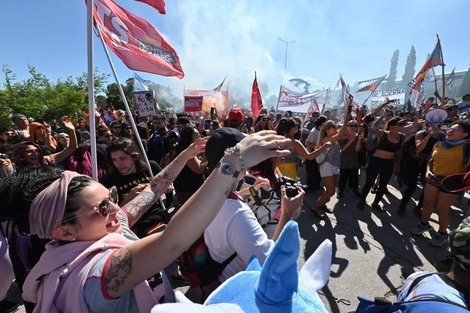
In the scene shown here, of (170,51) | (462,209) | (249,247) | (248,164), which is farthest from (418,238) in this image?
(170,51)

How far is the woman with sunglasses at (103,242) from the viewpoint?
0.77 metres

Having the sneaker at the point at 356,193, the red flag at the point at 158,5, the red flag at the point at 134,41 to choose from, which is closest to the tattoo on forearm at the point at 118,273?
the red flag at the point at 134,41

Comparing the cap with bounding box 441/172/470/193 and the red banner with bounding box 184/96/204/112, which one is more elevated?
the red banner with bounding box 184/96/204/112

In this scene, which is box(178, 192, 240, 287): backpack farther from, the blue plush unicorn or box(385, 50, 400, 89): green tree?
box(385, 50, 400, 89): green tree

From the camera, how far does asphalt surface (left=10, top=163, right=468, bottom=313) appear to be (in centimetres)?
285

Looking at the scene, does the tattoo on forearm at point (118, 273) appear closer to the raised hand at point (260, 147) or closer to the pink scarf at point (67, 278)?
the pink scarf at point (67, 278)

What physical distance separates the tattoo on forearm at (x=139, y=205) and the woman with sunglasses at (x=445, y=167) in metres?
4.04

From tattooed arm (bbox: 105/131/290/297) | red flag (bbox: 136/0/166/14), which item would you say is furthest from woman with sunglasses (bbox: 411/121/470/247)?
red flag (bbox: 136/0/166/14)

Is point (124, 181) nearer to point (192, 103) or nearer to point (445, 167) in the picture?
point (445, 167)

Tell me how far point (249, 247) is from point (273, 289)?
0.52 m

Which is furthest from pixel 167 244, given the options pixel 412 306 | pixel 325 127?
pixel 325 127

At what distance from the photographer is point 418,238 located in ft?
13.0

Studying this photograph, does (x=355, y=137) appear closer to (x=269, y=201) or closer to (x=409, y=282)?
(x=269, y=201)

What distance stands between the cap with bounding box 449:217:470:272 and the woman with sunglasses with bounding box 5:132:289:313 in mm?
981
